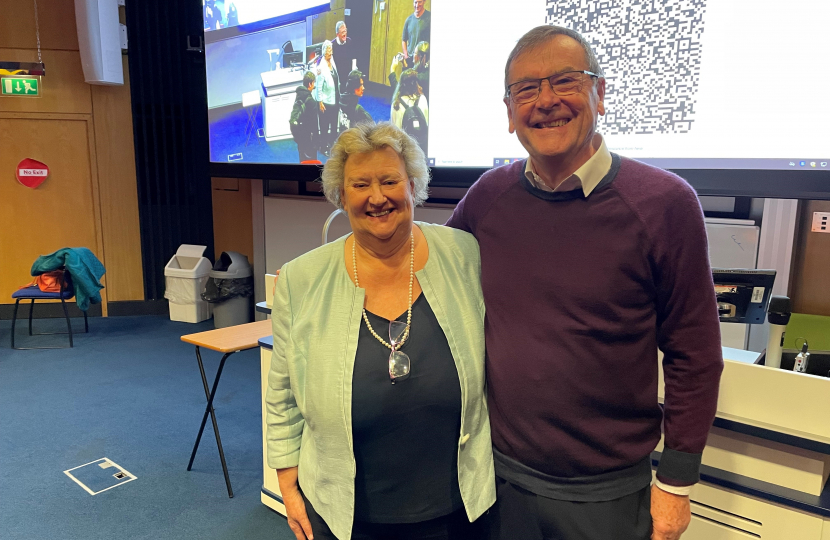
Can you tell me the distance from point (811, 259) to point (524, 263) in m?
1.69

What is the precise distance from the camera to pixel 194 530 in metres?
2.40

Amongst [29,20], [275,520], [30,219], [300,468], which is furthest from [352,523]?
[29,20]

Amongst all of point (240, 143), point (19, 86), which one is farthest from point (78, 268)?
point (19, 86)

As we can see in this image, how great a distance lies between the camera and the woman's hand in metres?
1.33

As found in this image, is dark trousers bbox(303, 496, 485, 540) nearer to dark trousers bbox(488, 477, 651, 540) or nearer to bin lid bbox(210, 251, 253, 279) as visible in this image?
dark trousers bbox(488, 477, 651, 540)

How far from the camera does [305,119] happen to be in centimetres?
334

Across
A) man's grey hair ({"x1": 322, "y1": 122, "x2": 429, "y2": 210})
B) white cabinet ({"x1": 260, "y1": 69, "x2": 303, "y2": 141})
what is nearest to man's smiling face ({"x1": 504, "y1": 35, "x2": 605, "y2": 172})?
man's grey hair ({"x1": 322, "y1": 122, "x2": 429, "y2": 210})

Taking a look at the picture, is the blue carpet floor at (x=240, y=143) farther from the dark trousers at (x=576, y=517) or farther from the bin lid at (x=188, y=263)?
the dark trousers at (x=576, y=517)

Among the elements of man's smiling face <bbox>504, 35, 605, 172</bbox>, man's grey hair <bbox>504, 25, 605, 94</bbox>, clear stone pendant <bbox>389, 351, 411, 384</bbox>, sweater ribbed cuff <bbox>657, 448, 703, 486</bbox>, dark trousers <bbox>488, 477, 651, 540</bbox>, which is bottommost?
dark trousers <bbox>488, 477, 651, 540</bbox>

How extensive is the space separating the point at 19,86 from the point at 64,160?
75 cm

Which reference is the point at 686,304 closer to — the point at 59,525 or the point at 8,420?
the point at 59,525

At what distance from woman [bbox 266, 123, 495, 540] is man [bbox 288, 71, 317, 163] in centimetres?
214

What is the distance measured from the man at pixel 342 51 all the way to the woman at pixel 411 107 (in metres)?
0.41

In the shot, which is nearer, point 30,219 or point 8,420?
point 8,420
